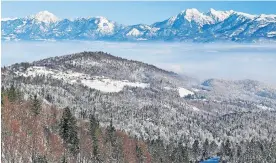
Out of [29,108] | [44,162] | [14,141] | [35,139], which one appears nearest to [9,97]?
[29,108]

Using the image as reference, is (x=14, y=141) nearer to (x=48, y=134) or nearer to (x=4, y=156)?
(x=4, y=156)

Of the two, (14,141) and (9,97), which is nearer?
(14,141)

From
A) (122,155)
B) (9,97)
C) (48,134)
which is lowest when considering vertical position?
(122,155)

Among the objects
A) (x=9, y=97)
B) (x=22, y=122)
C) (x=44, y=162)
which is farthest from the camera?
(x=9, y=97)

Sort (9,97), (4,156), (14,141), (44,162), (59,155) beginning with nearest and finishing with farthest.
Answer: (44,162), (4,156), (14,141), (59,155), (9,97)

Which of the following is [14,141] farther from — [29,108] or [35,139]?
[29,108]

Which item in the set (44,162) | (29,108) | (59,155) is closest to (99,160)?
(59,155)

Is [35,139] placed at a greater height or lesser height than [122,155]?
greater

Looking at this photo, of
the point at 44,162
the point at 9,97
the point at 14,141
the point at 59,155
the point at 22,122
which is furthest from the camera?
the point at 9,97

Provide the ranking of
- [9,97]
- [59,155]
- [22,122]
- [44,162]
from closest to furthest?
[44,162] < [59,155] < [22,122] < [9,97]
